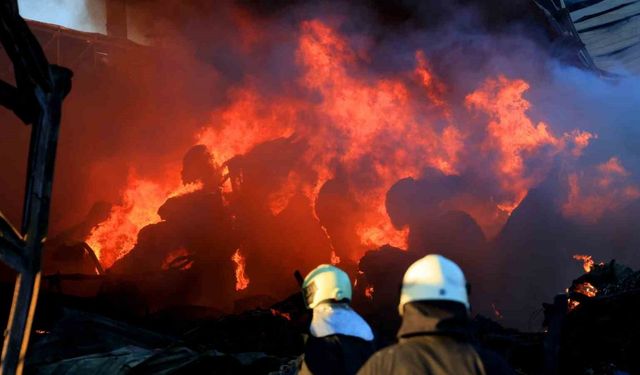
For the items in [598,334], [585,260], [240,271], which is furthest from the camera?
[240,271]

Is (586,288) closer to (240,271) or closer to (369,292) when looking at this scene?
(369,292)

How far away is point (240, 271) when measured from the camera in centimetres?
2023

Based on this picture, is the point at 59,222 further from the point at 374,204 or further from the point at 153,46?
the point at 374,204

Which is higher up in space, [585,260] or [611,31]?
[611,31]

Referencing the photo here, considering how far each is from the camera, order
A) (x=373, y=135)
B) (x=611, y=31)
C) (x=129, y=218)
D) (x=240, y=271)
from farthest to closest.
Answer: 1. (x=373, y=135)
2. (x=129, y=218)
3. (x=240, y=271)
4. (x=611, y=31)

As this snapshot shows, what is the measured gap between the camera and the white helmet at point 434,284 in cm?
250

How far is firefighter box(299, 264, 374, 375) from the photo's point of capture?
3.91m

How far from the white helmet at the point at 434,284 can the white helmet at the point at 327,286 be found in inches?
65.6

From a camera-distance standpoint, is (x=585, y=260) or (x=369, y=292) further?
(x=585, y=260)

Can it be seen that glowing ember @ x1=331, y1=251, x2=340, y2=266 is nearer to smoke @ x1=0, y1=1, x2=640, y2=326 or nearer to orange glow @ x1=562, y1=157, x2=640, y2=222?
smoke @ x1=0, y1=1, x2=640, y2=326

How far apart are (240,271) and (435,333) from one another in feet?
60.4

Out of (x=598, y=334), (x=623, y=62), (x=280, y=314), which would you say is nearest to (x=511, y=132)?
(x=623, y=62)

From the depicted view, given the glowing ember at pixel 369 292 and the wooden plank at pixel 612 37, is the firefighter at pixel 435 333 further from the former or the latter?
the glowing ember at pixel 369 292

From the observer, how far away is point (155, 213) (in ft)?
78.0
